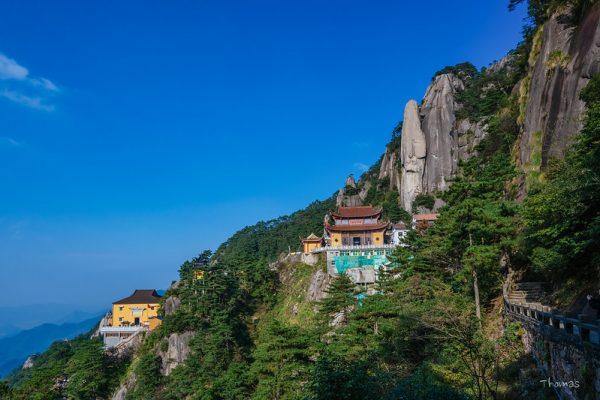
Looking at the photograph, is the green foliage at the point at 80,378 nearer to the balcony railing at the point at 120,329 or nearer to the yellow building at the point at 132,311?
the balcony railing at the point at 120,329

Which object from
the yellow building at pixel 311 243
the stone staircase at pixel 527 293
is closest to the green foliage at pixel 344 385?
the stone staircase at pixel 527 293

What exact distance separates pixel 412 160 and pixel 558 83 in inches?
1784

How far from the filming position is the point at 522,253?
17516 mm

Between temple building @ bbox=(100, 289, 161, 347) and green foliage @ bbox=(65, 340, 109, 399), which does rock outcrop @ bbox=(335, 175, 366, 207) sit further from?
green foliage @ bbox=(65, 340, 109, 399)

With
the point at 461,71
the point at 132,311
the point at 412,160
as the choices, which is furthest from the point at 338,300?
the point at 461,71

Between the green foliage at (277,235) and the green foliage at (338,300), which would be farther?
the green foliage at (277,235)

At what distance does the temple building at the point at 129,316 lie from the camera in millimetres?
52688

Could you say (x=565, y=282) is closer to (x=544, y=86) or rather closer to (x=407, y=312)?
(x=407, y=312)

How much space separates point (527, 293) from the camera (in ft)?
59.0

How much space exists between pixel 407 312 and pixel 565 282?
249 inches

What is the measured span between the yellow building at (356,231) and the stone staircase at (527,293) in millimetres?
26845

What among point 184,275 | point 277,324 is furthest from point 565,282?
point 184,275

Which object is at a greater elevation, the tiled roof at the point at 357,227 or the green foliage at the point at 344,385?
the tiled roof at the point at 357,227

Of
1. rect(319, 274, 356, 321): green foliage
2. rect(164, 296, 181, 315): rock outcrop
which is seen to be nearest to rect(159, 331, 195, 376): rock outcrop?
rect(164, 296, 181, 315): rock outcrop
